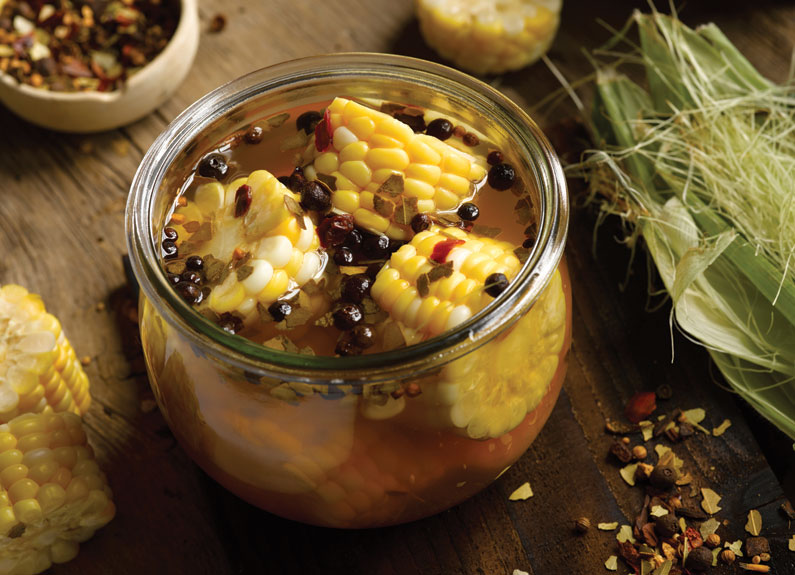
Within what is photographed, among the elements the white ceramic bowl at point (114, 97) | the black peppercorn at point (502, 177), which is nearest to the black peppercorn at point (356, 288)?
the black peppercorn at point (502, 177)

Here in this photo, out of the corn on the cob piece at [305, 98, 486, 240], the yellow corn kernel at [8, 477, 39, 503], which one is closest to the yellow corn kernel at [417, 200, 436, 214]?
the corn on the cob piece at [305, 98, 486, 240]

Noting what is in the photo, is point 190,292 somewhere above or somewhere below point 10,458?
above

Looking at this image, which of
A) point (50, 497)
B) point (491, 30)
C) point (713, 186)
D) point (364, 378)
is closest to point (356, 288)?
point (364, 378)

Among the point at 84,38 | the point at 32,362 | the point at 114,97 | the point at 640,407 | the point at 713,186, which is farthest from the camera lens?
the point at 84,38

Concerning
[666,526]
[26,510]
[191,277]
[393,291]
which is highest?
[393,291]

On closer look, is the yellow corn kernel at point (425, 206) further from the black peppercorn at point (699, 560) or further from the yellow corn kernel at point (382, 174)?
the black peppercorn at point (699, 560)

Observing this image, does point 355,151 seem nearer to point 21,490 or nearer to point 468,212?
point 468,212

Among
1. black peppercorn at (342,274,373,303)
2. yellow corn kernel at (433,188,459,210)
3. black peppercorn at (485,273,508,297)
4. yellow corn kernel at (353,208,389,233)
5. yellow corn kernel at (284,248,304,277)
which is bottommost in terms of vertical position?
yellow corn kernel at (284,248,304,277)

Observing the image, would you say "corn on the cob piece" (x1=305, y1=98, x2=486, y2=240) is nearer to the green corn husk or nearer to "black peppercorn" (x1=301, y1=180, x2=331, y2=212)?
"black peppercorn" (x1=301, y1=180, x2=331, y2=212)
